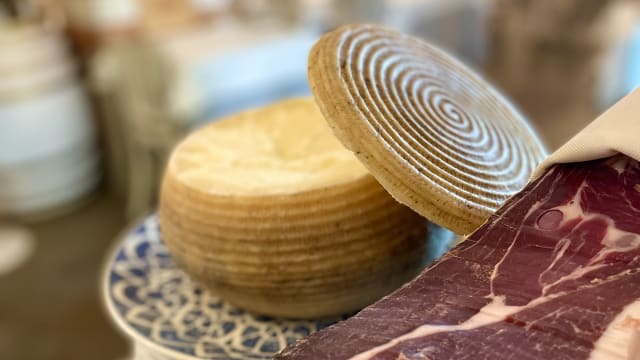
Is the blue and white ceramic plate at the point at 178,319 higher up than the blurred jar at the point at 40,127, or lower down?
higher up

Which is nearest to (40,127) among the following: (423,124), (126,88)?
(126,88)

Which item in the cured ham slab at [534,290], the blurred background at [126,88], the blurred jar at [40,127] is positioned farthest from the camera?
the blurred jar at [40,127]

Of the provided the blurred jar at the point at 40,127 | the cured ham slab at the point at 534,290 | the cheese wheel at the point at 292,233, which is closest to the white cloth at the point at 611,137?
the cured ham slab at the point at 534,290

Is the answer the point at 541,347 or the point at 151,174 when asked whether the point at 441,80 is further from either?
the point at 151,174

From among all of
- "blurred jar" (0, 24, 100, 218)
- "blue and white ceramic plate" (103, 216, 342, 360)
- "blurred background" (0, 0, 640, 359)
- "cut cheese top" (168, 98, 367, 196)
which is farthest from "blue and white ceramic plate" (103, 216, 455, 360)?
"blurred jar" (0, 24, 100, 218)

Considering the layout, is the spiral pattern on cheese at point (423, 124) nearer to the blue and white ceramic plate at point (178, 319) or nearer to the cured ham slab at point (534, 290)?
the cured ham slab at point (534, 290)

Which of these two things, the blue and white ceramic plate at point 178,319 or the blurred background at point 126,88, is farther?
the blurred background at point 126,88

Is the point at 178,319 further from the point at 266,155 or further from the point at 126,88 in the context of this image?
the point at 126,88
